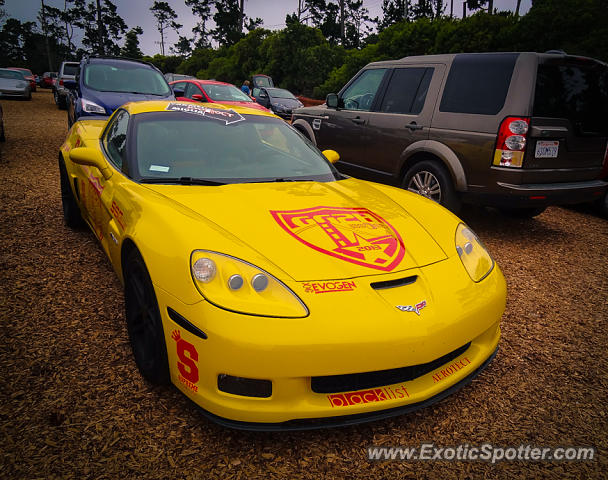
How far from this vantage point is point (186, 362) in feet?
6.02

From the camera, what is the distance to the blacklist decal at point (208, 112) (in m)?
3.16

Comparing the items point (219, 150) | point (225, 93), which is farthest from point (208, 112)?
point (225, 93)

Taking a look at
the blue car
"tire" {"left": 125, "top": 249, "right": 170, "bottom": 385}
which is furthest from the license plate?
the blue car

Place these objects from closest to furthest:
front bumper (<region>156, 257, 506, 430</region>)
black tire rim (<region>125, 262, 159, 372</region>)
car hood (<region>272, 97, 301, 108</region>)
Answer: front bumper (<region>156, 257, 506, 430</region>), black tire rim (<region>125, 262, 159, 372</region>), car hood (<region>272, 97, 301, 108</region>)

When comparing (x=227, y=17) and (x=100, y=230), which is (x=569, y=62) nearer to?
(x=100, y=230)

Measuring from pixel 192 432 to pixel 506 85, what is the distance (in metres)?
4.18

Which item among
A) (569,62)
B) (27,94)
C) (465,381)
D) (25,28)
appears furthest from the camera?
(25,28)

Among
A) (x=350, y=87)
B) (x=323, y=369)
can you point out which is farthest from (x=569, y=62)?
(x=323, y=369)

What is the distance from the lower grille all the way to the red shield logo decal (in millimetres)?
456

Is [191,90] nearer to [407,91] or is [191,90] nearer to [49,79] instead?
[407,91]

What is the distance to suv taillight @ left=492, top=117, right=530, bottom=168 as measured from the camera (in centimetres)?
409

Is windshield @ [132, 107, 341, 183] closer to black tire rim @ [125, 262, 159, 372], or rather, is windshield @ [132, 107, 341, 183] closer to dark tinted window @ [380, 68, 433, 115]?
black tire rim @ [125, 262, 159, 372]

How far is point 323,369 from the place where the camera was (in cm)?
170

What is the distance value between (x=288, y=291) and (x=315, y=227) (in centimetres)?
51
